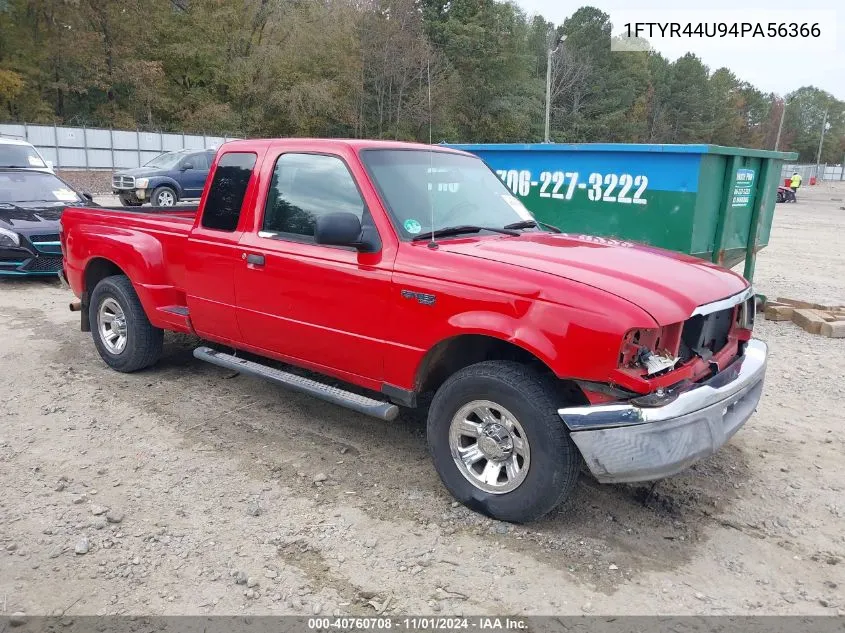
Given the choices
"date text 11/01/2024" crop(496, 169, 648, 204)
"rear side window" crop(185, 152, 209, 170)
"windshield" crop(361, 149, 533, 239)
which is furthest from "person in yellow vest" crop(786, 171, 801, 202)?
"windshield" crop(361, 149, 533, 239)

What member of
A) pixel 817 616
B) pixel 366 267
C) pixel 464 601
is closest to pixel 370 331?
pixel 366 267

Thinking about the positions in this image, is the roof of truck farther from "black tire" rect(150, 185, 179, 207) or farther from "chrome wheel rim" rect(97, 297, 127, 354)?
"black tire" rect(150, 185, 179, 207)

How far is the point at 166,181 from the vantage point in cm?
1930

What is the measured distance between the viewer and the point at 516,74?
59406 mm

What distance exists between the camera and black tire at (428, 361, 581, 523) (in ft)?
10.8

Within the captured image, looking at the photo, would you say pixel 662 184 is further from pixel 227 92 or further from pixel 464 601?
pixel 227 92

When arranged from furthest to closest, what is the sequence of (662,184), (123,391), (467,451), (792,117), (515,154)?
(792,117), (515,154), (662,184), (123,391), (467,451)

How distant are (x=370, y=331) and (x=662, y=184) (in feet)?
14.6

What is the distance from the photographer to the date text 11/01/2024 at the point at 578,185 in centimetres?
734

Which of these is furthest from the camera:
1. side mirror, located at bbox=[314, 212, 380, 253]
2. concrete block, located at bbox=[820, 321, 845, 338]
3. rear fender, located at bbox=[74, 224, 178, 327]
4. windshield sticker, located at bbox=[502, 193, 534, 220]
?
concrete block, located at bbox=[820, 321, 845, 338]

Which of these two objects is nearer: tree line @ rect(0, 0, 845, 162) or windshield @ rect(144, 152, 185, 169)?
windshield @ rect(144, 152, 185, 169)

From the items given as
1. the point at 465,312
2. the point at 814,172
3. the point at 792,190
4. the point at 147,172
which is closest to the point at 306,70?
the point at 792,190

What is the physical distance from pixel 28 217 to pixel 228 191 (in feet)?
20.4

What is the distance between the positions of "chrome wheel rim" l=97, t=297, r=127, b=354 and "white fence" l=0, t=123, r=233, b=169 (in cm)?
2487
